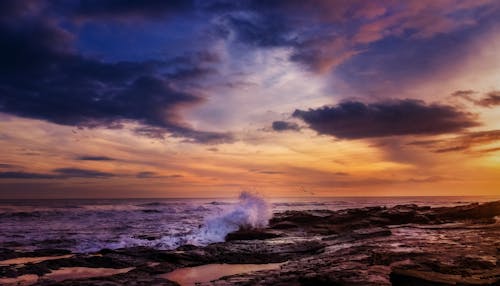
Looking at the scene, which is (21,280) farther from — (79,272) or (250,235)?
(250,235)

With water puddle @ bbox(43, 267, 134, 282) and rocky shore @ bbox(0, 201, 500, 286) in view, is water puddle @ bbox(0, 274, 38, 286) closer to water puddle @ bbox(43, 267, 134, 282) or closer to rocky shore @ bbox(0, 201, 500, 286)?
rocky shore @ bbox(0, 201, 500, 286)

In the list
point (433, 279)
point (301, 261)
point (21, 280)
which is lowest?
point (21, 280)

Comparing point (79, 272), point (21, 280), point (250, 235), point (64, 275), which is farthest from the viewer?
point (250, 235)

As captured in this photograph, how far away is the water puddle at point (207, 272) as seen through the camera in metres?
12.7

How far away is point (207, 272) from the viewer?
14.0 m

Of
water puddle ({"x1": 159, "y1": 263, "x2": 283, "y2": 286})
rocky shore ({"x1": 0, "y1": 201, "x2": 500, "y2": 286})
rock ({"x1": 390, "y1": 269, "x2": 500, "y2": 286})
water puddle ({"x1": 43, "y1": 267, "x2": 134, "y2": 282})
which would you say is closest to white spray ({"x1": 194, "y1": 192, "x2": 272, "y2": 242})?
rocky shore ({"x1": 0, "y1": 201, "x2": 500, "y2": 286})

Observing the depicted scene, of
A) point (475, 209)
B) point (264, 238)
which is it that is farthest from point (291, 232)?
point (475, 209)

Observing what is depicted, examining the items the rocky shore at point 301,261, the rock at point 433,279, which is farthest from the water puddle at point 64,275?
the rock at point 433,279

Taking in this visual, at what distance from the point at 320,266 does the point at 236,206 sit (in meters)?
19.9

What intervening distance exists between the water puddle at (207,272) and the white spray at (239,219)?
10.2m

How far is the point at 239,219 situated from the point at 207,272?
15.0 metres

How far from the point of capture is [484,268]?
10.5 meters

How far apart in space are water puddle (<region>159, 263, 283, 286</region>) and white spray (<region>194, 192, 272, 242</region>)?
10.2 m

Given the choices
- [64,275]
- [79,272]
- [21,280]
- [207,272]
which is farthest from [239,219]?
[21,280]
